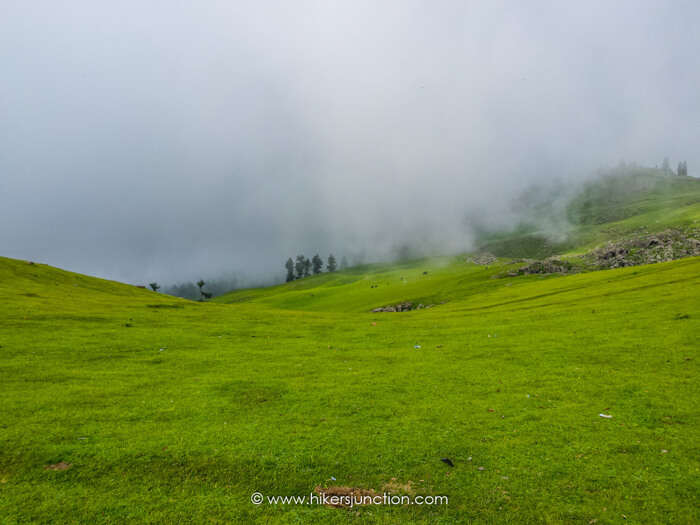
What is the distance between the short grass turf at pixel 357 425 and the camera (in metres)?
8.77

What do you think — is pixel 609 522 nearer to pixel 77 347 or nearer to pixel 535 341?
pixel 535 341

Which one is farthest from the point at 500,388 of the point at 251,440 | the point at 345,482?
the point at 251,440

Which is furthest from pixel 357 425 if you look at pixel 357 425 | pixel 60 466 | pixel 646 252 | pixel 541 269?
pixel 646 252

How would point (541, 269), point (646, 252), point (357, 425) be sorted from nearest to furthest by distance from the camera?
point (357, 425), point (541, 269), point (646, 252)

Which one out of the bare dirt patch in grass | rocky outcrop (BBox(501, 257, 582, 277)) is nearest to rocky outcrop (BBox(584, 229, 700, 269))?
rocky outcrop (BBox(501, 257, 582, 277))

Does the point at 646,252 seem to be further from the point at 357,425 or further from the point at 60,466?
the point at 60,466

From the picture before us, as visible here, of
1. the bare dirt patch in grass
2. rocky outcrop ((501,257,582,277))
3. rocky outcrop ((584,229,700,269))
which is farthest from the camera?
rocky outcrop ((584,229,700,269))

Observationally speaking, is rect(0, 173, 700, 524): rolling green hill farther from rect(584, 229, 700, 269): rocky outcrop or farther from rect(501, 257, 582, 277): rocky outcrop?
rect(584, 229, 700, 269): rocky outcrop

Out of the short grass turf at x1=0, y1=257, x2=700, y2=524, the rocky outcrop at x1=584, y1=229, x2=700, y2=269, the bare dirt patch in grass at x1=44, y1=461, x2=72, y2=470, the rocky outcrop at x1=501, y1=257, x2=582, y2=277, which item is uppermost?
the bare dirt patch in grass at x1=44, y1=461, x2=72, y2=470

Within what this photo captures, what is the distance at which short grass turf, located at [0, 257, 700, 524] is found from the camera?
8766 mm

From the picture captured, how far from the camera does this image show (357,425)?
43.0 feet

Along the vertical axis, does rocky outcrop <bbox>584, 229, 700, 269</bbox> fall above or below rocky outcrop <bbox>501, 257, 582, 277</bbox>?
below

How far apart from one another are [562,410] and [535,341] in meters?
12.4

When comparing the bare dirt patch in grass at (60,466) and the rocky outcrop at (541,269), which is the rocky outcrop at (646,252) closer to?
the rocky outcrop at (541,269)
